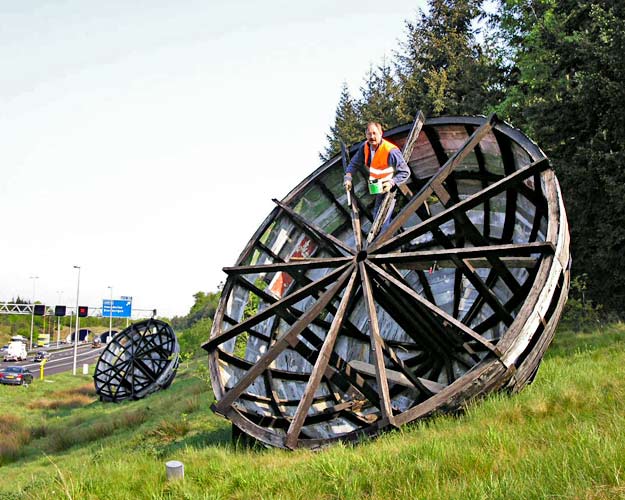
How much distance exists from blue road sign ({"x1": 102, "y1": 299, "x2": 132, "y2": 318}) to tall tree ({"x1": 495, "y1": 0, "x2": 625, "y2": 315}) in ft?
169

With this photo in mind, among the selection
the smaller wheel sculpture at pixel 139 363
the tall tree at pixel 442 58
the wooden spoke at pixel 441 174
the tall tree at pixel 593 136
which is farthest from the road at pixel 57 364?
the wooden spoke at pixel 441 174

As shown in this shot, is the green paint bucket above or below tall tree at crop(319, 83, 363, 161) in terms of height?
below

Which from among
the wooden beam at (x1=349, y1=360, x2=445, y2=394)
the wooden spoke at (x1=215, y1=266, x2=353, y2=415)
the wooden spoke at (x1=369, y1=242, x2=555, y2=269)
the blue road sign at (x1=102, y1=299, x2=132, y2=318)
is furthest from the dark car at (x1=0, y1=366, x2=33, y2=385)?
the wooden spoke at (x1=369, y1=242, x2=555, y2=269)

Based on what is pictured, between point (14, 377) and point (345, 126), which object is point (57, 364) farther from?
point (345, 126)

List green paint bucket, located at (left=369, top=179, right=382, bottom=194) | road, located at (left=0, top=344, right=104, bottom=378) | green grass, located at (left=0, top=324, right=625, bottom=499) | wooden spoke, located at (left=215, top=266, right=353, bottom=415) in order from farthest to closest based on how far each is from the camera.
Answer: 1. road, located at (left=0, top=344, right=104, bottom=378)
2. green paint bucket, located at (left=369, top=179, right=382, bottom=194)
3. wooden spoke, located at (left=215, top=266, right=353, bottom=415)
4. green grass, located at (left=0, top=324, right=625, bottom=499)

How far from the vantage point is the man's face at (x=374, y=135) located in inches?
378

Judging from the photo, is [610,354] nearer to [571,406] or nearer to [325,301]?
[571,406]

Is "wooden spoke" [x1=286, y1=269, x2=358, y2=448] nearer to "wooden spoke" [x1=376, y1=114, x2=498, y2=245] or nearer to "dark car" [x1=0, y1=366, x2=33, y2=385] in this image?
"wooden spoke" [x1=376, y1=114, x2=498, y2=245]

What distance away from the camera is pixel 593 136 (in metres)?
16.9

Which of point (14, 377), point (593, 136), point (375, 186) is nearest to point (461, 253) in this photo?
point (375, 186)

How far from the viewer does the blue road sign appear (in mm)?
60719

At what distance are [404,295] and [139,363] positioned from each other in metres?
28.1

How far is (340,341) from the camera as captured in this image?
1213 centimetres

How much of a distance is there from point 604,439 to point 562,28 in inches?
712
